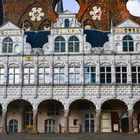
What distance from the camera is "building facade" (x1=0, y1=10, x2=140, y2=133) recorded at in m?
38.8

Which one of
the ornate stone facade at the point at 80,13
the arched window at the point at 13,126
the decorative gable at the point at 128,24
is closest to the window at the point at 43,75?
the arched window at the point at 13,126

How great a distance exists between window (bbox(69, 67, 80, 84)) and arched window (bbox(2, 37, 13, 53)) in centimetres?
648

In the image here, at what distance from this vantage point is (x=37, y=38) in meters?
42.5

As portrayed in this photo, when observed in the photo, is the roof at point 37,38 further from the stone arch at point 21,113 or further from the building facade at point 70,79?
the stone arch at point 21,113

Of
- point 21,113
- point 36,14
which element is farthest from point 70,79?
point 36,14

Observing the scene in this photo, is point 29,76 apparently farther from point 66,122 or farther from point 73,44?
point 66,122

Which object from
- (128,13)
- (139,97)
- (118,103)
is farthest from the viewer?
(128,13)

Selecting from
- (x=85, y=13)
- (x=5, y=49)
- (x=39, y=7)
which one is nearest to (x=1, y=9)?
(x=39, y=7)

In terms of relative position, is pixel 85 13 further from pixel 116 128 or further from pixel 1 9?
pixel 116 128

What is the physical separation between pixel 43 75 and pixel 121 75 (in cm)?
755

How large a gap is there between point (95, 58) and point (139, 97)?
5.61 metres

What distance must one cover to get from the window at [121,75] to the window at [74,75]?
149 inches

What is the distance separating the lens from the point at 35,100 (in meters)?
39.0

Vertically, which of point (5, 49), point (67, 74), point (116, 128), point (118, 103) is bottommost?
point (116, 128)
